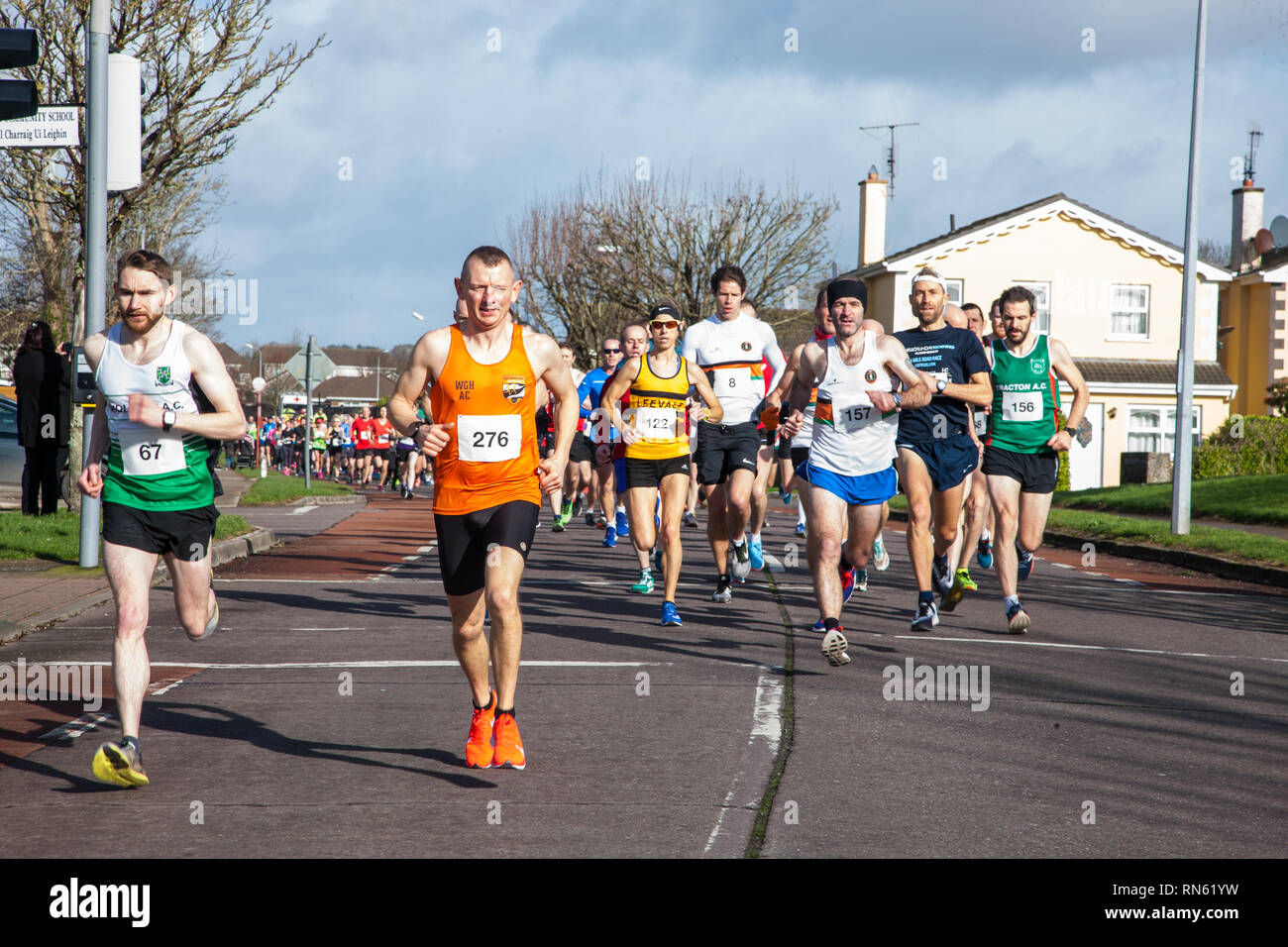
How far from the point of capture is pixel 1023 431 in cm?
987

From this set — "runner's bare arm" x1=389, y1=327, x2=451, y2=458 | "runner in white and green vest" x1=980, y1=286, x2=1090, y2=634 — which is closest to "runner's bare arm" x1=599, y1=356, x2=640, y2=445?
"runner in white and green vest" x1=980, y1=286, x2=1090, y2=634

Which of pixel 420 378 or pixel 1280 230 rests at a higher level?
pixel 1280 230

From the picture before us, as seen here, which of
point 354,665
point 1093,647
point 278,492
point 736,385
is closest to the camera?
point 354,665

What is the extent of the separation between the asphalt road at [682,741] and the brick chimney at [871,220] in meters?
40.0

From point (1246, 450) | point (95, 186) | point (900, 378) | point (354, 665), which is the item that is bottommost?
point (354, 665)

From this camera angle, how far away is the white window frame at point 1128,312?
42.1 m

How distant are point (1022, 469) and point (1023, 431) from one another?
25 cm

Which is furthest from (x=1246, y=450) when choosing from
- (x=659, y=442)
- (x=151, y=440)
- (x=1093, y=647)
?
(x=151, y=440)

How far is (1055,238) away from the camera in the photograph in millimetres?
41750

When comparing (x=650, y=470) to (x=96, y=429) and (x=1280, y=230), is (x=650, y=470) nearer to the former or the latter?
(x=96, y=429)

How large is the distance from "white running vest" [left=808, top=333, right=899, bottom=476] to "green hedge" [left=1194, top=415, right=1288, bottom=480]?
2422 cm

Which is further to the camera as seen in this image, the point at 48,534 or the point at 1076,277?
the point at 1076,277
